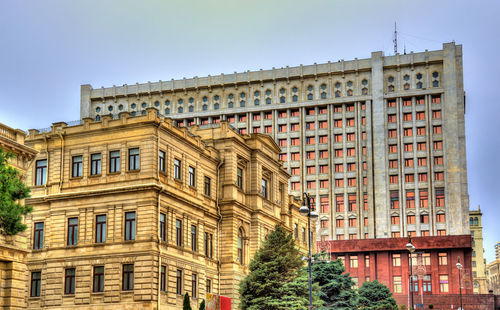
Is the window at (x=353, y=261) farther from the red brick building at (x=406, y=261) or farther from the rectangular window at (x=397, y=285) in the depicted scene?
the rectangular window at (x=397, y=285)

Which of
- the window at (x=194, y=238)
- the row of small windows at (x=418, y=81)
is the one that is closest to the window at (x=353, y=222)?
the row of small windows at (x=418, y=81)

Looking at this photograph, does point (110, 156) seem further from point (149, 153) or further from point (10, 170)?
point (10, 170)

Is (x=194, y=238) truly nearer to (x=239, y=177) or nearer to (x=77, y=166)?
(x=239, y=177)

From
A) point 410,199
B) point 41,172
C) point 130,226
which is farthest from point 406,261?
point 41,172

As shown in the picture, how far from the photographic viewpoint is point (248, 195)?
70.6 metres

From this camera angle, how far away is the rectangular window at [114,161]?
58325 millimetres

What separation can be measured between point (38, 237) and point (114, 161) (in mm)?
8599

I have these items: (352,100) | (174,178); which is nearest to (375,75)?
(352,100)

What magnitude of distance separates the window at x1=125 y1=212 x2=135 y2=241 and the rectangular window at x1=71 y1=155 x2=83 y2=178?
18.6 feet

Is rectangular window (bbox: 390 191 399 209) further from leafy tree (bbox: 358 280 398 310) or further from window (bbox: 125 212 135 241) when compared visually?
window (bbox: 125 212 135 241)

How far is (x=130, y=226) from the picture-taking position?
56688 mm

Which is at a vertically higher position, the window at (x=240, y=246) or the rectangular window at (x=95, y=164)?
the rectangular window at (x=95, y=164)

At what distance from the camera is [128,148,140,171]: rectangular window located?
57.8 m

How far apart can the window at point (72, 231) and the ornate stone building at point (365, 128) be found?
67362 millimetres
